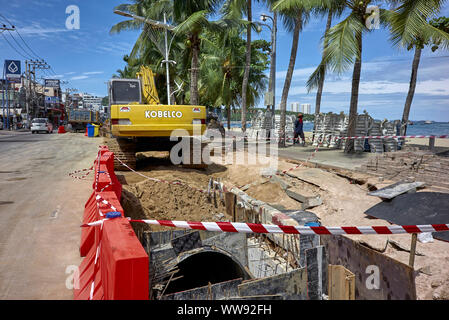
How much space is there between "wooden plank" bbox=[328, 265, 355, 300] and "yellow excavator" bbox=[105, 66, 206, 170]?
617cm

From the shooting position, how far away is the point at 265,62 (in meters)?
32.9

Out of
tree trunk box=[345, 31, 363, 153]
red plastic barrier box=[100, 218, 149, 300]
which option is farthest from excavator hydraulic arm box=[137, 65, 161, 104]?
red plastic barrier box=[100, 218, 149, 300]

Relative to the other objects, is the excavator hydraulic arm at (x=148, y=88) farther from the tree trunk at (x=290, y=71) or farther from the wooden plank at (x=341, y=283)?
the wooden plank at (x=341, y=283)

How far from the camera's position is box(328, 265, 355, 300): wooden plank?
340 centimetres

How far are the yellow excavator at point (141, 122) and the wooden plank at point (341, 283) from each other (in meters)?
6.17

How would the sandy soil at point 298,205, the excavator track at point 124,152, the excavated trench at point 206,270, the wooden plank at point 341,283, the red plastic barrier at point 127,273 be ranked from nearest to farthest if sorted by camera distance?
1. the red plastic barrier at point 127,273
2. the wooden plank at point 341,283
3. the sandy soil at point 298,205
4. the excavated trench at point 206,270
5. the excavator track at point 124,152

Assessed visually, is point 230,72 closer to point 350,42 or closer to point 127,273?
point 350,42

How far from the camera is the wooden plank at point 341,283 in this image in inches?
134

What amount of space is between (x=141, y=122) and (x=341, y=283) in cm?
Answer: 674

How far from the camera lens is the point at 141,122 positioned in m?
8.49

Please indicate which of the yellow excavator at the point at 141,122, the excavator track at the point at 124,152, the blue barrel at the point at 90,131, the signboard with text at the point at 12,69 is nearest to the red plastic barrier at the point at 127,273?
the yellow excavator at the point at 141,122

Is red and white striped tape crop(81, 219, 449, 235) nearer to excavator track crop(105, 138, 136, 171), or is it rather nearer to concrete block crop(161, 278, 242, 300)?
concrete block crop(161, 278, 242, 300)

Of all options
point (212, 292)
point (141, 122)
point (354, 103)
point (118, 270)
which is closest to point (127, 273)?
point (118, 270)

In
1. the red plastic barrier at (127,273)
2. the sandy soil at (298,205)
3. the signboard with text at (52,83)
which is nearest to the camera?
the red plastic barrier at (127,273)
